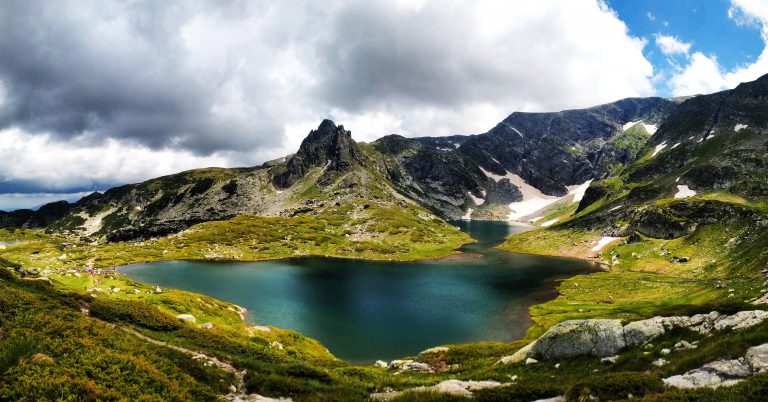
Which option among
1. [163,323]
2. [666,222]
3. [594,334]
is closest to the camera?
[594,334]

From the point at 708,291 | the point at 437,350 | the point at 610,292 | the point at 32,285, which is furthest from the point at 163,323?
the point at 610,292

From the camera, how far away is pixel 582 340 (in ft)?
102

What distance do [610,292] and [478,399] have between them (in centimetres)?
11306

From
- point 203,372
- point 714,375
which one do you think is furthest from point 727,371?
point 203,372

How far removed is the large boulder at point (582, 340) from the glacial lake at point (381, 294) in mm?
38121

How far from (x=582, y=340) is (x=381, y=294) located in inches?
3469

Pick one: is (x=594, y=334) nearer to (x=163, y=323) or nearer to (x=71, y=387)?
(x=71, y=387)

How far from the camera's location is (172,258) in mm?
191750

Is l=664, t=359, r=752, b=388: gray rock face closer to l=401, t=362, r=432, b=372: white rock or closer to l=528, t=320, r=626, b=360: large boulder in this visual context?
l=528, t=320, r=626, b=360: large boulder

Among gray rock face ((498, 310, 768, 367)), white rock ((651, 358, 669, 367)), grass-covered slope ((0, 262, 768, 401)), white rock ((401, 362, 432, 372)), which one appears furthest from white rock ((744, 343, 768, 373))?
white rock ((401, 362, 432, 372))

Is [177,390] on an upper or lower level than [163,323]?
upper

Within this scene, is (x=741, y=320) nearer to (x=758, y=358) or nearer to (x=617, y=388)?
(x=758, y=358)

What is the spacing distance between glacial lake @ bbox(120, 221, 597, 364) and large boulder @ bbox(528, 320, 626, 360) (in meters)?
38.1

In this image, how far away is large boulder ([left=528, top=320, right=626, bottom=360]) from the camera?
97.1ft
